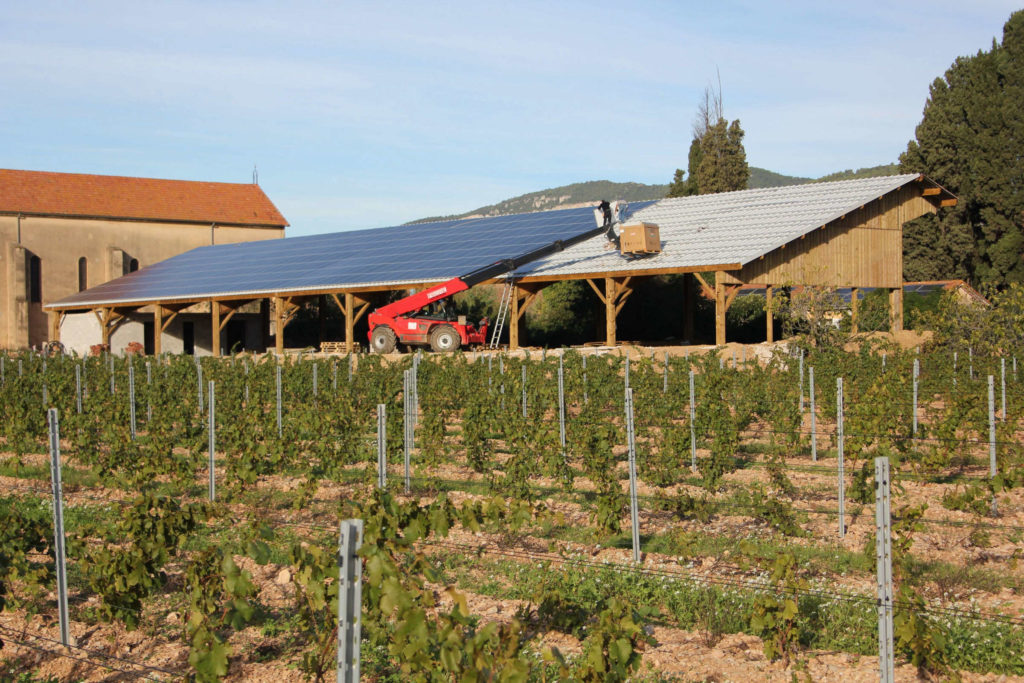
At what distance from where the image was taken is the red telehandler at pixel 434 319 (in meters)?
26.0

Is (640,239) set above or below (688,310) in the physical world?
above

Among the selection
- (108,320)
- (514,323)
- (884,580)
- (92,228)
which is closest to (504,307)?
(514,323)

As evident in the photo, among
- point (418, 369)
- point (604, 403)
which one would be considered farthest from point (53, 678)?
point (418, 369)

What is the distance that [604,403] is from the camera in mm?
16000

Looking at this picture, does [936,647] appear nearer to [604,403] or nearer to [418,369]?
[604,403]

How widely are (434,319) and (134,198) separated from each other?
90.3 feet

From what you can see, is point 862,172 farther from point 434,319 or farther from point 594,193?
point 434,319

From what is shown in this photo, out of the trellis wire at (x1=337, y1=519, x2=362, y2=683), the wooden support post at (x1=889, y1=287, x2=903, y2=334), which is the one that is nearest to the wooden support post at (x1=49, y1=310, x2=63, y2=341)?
the wooden support post at (x1=889, y1=287, x2=903, y2=334)

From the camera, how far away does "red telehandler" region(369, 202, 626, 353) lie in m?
26.0

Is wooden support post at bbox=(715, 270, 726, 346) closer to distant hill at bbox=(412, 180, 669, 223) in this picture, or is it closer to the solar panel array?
the solar panel array

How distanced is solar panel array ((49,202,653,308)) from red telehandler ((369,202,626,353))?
0.45 metres

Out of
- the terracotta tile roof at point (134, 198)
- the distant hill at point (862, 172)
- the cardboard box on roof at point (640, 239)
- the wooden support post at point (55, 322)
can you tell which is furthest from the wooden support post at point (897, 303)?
the distant hill at point (862, 172)

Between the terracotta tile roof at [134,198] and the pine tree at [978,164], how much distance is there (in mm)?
30944

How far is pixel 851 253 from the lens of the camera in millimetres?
26578
